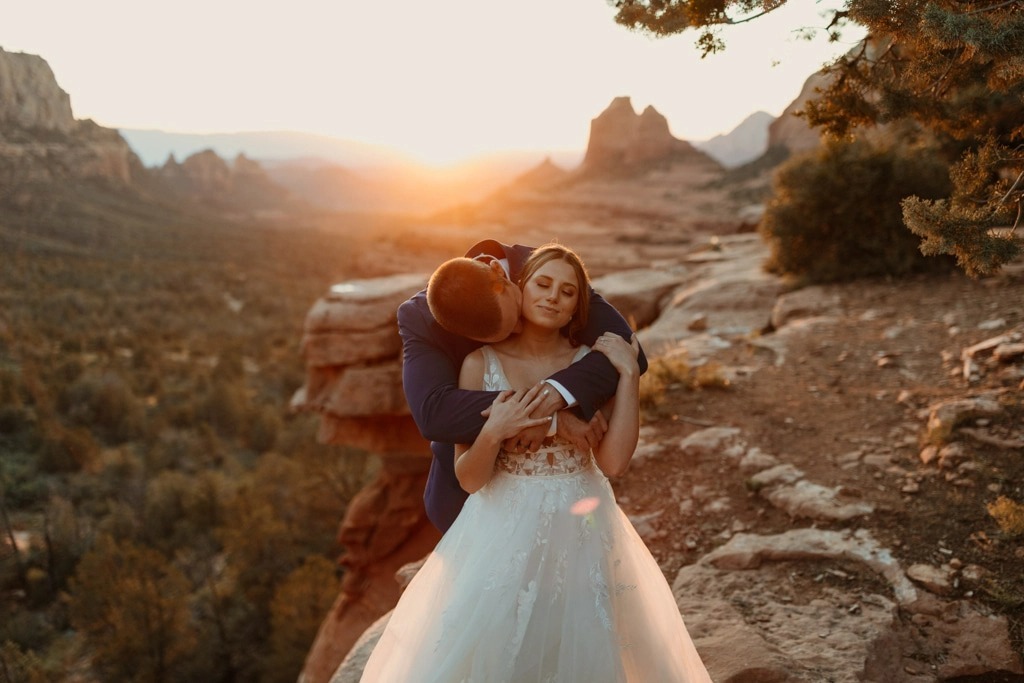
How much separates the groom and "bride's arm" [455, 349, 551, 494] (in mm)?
37

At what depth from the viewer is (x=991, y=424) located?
175 inches

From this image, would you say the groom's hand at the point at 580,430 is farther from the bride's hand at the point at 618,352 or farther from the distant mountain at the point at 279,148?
the distant mountain at the point at 279,148

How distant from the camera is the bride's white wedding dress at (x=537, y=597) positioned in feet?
6.64

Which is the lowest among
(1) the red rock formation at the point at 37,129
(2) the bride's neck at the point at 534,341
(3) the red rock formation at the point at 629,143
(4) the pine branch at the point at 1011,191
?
(2) the bride's neck at the point at 534,341

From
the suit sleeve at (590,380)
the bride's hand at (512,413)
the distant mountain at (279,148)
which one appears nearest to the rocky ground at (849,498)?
the suit sleeve at (590,380)

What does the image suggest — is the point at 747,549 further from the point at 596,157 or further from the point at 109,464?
the point at 596,157

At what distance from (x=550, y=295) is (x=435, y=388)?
0.49 m

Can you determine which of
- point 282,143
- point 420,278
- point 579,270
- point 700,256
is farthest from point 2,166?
point 282,143

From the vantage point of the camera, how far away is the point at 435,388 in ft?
7.25

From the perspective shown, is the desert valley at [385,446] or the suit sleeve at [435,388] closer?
the suit sleeve at [435,388]

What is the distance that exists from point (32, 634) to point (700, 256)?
14.7 metres

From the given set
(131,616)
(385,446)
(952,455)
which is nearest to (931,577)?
(952,455)

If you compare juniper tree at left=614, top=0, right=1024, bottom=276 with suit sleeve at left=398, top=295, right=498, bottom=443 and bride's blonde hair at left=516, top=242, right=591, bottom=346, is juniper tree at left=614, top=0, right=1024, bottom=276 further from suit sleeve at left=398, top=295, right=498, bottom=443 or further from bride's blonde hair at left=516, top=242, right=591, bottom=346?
suit sleeve at left=398, top=295, right=498, bottom=443

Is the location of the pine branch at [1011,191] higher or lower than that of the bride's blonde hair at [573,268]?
higher
